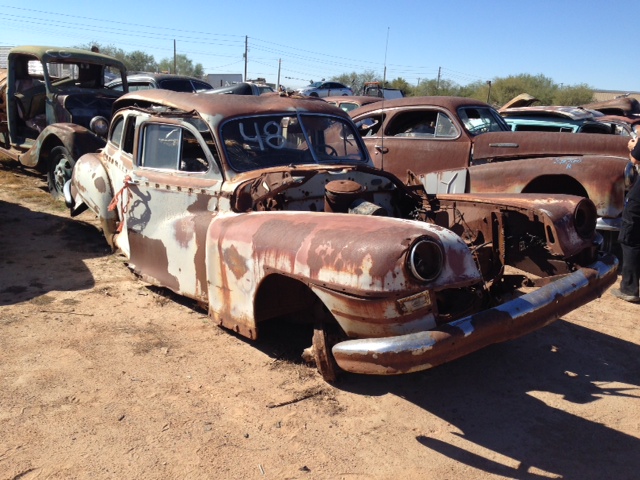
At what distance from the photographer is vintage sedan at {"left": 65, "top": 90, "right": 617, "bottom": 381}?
296cm

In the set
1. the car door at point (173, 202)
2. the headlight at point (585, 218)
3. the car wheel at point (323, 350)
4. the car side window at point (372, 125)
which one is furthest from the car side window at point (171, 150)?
the car side window at point (372, 125)

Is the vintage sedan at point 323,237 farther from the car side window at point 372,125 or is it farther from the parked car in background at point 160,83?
the parked car in background at point 160,83

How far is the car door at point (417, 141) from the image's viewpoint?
737cm

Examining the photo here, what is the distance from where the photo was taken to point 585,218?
13.5 feet

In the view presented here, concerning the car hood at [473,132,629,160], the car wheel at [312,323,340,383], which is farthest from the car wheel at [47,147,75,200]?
the car wheel at [312,323,340,383]

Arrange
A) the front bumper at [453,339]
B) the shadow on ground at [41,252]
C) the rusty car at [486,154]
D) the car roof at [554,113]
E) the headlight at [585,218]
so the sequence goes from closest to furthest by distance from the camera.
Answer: the front bumper at [453,339]
the headlight at [585,218]
the shadow on ground at [41,252]
the rusty car at [486,154]
the car roof at [554,113]

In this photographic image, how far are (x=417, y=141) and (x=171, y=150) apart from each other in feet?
12.7

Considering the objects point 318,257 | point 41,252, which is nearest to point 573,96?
point 41,252

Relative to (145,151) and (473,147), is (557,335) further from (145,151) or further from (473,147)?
(145,151)

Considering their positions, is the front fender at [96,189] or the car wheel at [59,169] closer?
the front fender at [96,189]

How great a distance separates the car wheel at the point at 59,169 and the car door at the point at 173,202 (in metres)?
3.14

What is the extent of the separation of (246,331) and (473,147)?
4.48 metres

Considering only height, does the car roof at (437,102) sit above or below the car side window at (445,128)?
above

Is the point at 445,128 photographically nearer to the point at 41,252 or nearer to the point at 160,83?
the point at 41,252
